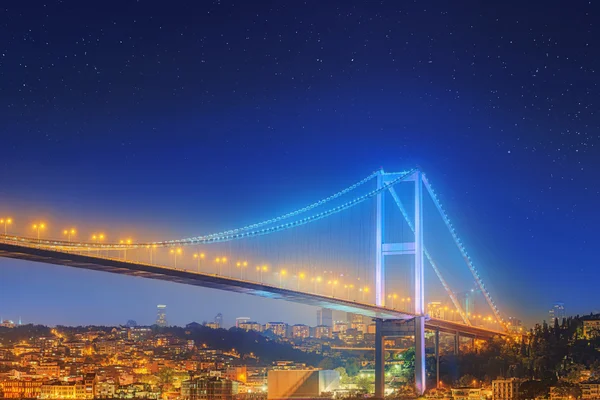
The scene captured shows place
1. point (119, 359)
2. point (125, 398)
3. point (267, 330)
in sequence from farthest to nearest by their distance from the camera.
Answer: point (267, 330)
point (119, 359)
point (125, 398)

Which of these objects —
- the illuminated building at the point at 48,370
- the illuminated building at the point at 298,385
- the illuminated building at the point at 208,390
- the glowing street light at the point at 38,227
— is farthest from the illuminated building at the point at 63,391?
the glowing street light at the point at 38,227

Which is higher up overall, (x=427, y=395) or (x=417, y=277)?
(x=417, y=277)

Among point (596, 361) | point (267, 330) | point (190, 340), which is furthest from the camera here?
point (267, 330)

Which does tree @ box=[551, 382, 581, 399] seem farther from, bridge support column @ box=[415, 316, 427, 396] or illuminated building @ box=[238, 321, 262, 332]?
illuminated building @ box=[238, 321, 262, 332]

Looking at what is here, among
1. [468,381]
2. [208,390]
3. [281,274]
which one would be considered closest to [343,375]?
[208,390]

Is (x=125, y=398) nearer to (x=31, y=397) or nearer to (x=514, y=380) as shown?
(x=31, y=397)

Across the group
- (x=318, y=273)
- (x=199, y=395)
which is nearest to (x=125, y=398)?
(x=199, y=395)
